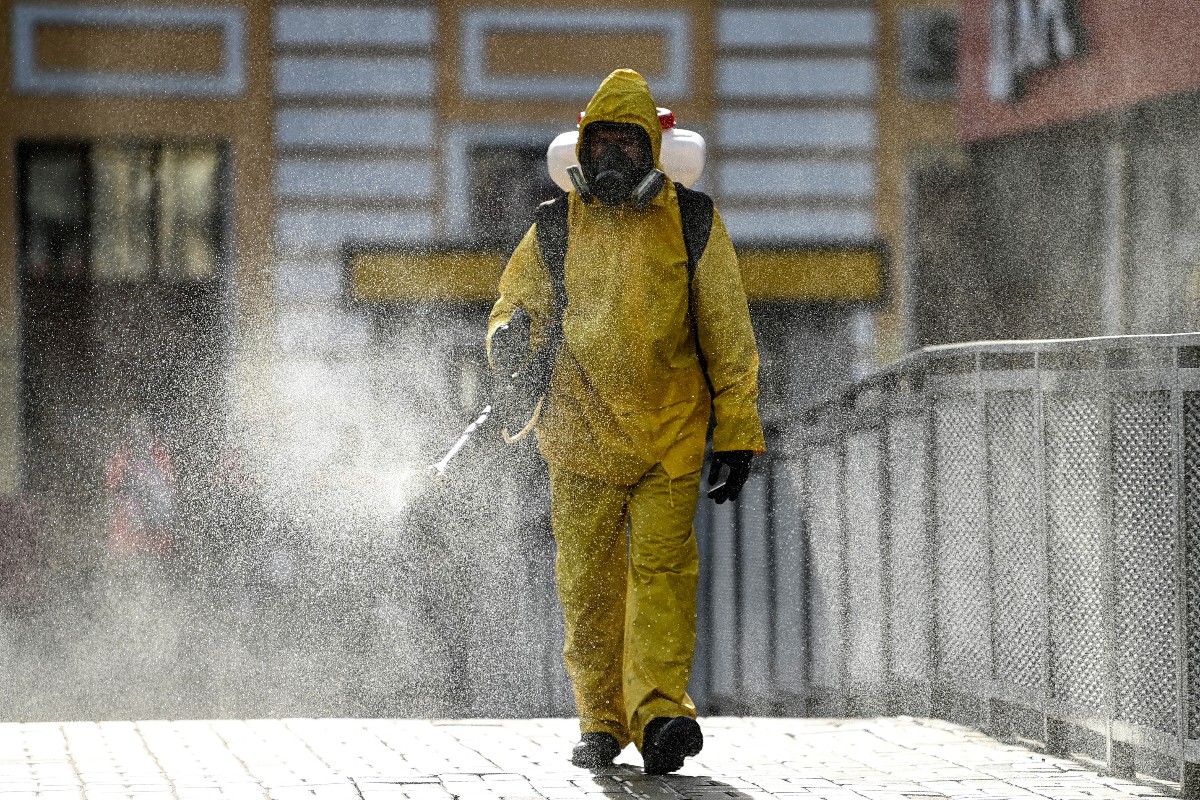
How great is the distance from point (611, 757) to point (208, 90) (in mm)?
15632

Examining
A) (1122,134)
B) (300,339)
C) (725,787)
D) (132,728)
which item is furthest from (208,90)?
(725,787)

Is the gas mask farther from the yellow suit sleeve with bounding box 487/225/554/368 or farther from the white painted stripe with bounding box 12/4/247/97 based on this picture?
the white painted stripe with bounding box 12/4/247/97

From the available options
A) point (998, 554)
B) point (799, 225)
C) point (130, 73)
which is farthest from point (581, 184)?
point (130, 73)

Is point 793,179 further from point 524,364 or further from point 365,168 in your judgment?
point 524,364

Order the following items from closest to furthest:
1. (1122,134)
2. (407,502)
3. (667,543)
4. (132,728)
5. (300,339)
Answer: (667,543), (132,728), (407,502), (1122,134), (300,339)

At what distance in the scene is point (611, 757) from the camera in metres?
5.70

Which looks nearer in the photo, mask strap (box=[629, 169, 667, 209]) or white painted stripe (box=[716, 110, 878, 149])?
mask strap (box=[629, 169, 667, 209])

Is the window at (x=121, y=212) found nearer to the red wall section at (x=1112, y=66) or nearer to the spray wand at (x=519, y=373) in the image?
the red wall section at (x=1112, y=66)

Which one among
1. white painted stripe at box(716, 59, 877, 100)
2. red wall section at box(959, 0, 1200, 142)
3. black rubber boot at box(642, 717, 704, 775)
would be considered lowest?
black rubber boot at box(642, 717, 704, 775)

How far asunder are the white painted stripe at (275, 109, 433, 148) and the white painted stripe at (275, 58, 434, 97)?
0.20 metres

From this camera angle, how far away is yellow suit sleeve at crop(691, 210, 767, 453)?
5.66 metres

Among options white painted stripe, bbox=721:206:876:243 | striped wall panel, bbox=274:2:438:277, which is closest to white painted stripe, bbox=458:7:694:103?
striped wall panel, bbox=274:2:438:277

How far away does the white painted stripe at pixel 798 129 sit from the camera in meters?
19.9

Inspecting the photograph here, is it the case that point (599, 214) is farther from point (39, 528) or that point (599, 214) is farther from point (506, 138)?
point (506, 138)
